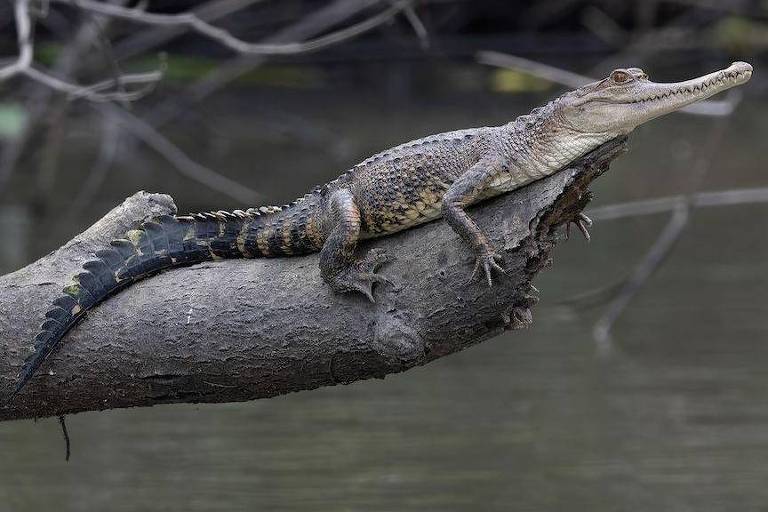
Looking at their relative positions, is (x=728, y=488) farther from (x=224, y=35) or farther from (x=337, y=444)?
(x=224, y=35)

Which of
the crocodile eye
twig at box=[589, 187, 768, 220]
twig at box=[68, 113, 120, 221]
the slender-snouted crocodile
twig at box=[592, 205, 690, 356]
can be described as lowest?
the slender-snouted crocodile

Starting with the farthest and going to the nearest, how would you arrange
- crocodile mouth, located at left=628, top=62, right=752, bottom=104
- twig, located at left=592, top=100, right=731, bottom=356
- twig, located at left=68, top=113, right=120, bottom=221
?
twig, located at left=68, top=113, right=120, bottom=221 → twig, located at left=592, top=100, right=731, bottom=356 → crocodile mouth, located at left=628, top=62, right=752, bottom=104

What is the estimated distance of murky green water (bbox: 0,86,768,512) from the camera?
5812 millimetres

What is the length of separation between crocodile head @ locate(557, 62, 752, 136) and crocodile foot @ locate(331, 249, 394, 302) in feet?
2.20

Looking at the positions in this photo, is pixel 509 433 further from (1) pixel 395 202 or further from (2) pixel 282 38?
(2) pixel 282 38

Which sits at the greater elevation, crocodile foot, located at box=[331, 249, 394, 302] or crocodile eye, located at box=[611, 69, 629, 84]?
crocodile eye, located at box=[611, 69, 629, 84]

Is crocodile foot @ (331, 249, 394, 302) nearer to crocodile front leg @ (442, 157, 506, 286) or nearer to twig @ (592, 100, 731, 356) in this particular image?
crocodile front leg @ (442, 157, 506, 286)

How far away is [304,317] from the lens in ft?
12.4

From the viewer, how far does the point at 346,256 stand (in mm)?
3764

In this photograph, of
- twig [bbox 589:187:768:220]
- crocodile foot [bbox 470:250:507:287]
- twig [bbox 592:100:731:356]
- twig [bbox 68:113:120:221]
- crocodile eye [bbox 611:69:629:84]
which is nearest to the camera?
crocodile foot [bbox 470:250:507:287]

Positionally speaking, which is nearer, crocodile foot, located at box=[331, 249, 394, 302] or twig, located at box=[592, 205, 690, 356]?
crocodile foot, located at box=[331, 249, 394, 302]

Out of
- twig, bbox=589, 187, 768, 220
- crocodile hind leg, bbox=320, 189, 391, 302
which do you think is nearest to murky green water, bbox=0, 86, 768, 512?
twig, bbox=589, 187, 768, 220

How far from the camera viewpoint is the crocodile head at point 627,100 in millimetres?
3648

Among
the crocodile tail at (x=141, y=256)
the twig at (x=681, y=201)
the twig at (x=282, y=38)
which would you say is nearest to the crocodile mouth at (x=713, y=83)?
the crocodile tail at (x=141, y=256)
